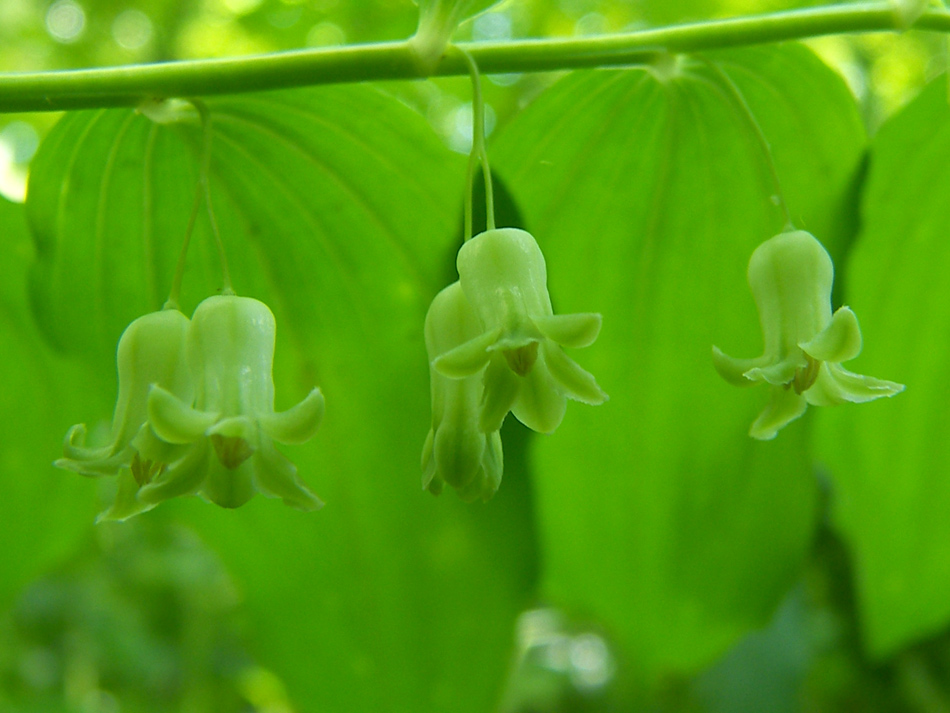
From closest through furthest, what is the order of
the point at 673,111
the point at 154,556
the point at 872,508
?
the point at 673,111 < the point at 872,508 < the point at 154,556

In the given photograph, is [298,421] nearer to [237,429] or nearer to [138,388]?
[237,429]

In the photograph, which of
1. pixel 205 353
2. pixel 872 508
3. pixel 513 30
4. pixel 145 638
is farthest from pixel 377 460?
pixel 145 638

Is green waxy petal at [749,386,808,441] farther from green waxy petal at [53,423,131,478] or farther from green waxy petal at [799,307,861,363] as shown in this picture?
green waxy petal at [53,423,131,478]

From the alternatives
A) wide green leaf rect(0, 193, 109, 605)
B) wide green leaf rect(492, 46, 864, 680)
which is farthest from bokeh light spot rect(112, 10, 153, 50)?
wide green leaf rect(492, 46, 864, 680)

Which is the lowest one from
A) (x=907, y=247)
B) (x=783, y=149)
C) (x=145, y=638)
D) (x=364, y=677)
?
(x=145, y=638)

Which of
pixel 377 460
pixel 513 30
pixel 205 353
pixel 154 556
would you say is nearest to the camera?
pixel 205 353

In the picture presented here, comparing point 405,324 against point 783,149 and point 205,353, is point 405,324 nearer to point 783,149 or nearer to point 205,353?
point 205,353
